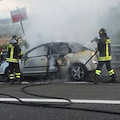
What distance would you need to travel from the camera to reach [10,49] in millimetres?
9703

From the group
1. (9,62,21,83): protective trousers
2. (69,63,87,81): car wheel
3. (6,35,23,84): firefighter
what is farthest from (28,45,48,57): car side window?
(69,63,87,81): car wheel

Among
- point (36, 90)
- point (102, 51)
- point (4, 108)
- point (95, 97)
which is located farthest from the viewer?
point (102, 51)

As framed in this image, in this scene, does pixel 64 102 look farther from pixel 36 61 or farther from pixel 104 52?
pixel 36 61

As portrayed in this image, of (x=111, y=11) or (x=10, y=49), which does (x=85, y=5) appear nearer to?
(x=111, y=11)

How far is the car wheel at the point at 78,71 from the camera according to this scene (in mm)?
9742

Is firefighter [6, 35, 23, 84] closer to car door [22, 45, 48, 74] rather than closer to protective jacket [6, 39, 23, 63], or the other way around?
protective jacket [6, 39, 23, 63]

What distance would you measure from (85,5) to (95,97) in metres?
5.10

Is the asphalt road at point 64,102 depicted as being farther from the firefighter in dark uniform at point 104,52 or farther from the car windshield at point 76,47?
the car windshield at point 76,47

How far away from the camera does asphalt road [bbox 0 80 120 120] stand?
5.76m

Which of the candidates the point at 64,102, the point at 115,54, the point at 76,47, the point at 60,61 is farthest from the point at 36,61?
the point at 64,102

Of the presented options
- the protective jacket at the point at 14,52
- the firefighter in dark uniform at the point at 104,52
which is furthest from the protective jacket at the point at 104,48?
the protective jacket at the point at 14,52

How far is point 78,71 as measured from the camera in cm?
976

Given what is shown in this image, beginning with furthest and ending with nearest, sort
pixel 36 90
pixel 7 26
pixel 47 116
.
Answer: pixel 7 26 < pixel 36 90 < pixel 47 116

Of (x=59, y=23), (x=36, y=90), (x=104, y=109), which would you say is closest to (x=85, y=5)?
(x=59, y=23)
